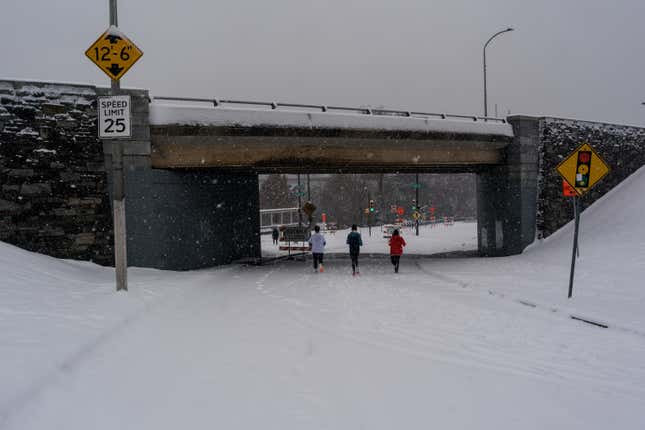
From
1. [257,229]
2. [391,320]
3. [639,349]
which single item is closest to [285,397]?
[391,320]

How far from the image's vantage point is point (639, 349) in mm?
7105

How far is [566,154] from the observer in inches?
919

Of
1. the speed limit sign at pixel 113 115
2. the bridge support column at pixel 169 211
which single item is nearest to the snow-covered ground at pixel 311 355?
the bridge support column at pixel 169 211

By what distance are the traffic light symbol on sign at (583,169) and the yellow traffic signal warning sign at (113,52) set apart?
33.3 feet

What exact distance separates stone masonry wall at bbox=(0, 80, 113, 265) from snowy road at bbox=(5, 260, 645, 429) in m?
6.07

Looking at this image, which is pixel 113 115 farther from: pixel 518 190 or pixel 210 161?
pixel 518 190

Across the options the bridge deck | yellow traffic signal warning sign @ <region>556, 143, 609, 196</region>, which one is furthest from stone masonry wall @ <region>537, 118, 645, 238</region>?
yellow traffic signal warning sign @ <region>556, 143, 609, 196</region>

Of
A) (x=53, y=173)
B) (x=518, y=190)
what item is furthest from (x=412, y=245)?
(x=53, y=173)

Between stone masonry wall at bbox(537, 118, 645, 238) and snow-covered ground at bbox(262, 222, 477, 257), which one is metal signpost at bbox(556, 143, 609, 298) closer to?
stone masonry wall at bbox(537, 118, 645, 238)

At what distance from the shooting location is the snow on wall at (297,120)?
16.1m

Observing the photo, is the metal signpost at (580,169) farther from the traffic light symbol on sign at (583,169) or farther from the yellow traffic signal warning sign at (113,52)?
the yellow traffic signal warning sign at (113,52)

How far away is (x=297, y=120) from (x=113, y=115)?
340 inches

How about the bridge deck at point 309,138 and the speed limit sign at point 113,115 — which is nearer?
the speed limit sign at point 113,115

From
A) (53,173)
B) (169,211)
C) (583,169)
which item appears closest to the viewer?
(583,169)
